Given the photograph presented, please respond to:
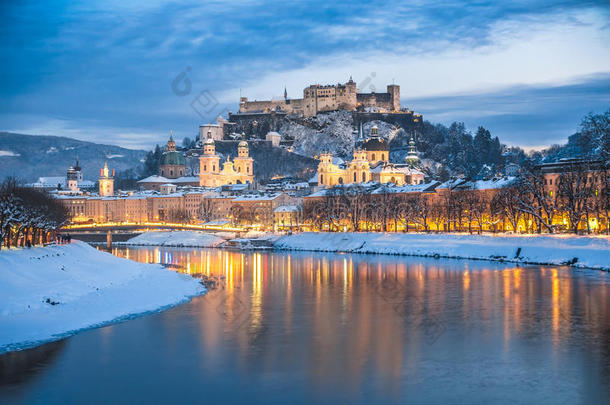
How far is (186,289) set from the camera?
3366 centimetres

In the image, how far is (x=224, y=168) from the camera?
137250mm

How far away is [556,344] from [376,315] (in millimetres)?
7104

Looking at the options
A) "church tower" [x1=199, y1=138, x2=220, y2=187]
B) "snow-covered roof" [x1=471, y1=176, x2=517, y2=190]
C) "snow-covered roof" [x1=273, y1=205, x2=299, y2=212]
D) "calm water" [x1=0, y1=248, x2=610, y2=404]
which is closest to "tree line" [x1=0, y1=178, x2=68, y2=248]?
"calm water" [x1=0, y1=248, x2=610, y2=404]

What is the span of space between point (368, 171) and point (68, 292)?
92566 mm

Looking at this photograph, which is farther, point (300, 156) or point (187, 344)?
point (300, 156)

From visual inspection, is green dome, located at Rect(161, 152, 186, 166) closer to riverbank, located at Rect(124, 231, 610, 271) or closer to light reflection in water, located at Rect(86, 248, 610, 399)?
riverbank, located at Rect(124, 231, 610, 271)

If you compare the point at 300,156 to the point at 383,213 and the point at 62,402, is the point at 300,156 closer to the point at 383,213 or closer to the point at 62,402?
the point at 383,213

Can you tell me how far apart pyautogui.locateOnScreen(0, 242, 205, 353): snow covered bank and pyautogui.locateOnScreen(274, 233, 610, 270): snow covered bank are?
20335mm

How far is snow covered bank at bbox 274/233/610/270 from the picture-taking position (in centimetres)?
4309

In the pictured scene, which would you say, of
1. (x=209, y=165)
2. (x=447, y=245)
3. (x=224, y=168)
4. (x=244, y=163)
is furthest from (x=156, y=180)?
(x=447, y=245)

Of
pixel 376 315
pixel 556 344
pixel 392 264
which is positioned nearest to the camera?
pixel 556 344

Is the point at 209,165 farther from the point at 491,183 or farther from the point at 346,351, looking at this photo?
the point at 346,351

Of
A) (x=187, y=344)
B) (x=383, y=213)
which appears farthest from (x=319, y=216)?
(x=187, y=344)

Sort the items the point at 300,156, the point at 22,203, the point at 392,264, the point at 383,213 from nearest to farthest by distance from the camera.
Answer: the point at 22,203
the point at 392,264
the point at 383,213
the point at 300,156
